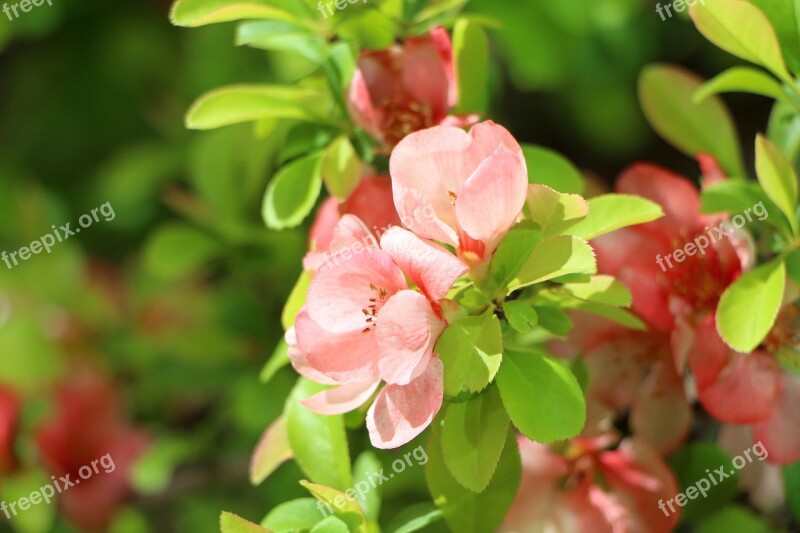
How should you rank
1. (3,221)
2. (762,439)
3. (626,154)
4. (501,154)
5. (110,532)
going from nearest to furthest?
(501,154) < (762,439) < (110,532) < (3,221) < (626,154)

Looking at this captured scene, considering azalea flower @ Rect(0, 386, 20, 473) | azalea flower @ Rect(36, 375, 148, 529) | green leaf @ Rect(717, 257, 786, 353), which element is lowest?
azalea flower @ Rect(36, 375, 148, 529)

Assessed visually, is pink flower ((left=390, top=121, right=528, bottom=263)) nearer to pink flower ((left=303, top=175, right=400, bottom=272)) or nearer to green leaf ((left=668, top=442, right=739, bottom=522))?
pink flower ((left=303, top=175, right=400, bottom=272))

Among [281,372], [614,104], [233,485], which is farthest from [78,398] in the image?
[614,104]

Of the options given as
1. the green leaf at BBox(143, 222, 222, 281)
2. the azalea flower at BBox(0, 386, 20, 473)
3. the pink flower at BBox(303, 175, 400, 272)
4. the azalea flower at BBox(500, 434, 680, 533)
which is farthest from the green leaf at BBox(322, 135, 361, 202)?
the azalea flower at BBox(0, 386, 20, 473)

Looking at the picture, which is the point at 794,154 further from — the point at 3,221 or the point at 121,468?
the point at 3,221

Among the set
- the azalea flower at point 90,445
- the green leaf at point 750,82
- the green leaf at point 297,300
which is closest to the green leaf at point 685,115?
the green leaf at point 750,82

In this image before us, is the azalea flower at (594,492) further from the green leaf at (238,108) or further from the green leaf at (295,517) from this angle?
the green leaf at (238,108)
